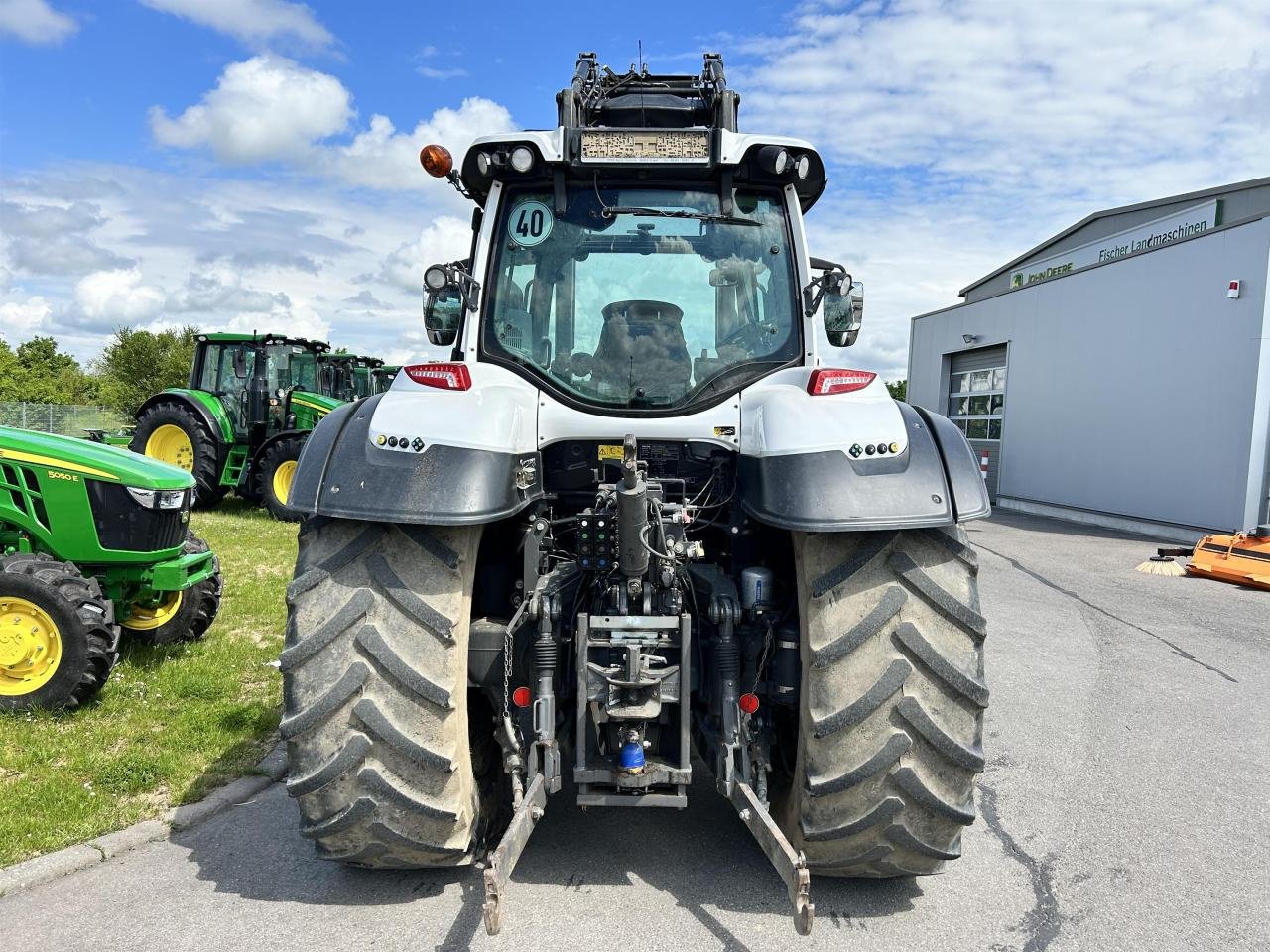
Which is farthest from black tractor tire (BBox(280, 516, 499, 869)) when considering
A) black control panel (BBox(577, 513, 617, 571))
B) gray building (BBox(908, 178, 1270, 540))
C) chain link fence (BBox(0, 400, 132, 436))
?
chain link fence (BBox(0, 400, 132, 436))

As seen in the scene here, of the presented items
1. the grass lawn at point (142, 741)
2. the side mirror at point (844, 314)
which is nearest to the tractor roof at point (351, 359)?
the grass lawn at point (142, 741)

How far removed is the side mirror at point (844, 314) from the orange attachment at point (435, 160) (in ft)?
5.30

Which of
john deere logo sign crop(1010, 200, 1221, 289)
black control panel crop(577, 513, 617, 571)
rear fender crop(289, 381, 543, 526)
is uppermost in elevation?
john deere logo sign crop(1010, 200, 1221, 289)

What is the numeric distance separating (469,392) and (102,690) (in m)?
3.43

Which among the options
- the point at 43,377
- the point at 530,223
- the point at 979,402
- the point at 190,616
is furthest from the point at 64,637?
the point at 43,377

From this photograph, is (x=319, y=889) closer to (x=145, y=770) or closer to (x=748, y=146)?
(x=145, y=770)

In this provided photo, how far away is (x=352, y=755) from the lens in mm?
2707

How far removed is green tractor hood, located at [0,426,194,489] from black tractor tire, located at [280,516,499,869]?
302 centimetres

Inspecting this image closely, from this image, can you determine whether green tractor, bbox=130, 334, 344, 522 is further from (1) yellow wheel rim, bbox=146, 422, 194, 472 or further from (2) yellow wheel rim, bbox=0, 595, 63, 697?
(2) yellow wheel rim, bbox=0, 595, 63, 697

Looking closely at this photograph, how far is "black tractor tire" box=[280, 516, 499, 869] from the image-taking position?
272 cm

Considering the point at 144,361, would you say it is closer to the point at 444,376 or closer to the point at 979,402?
the point at 979,402

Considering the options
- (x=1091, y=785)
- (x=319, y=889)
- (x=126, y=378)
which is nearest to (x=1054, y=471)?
(x=1091, y=785)

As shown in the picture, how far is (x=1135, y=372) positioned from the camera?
52.1ft

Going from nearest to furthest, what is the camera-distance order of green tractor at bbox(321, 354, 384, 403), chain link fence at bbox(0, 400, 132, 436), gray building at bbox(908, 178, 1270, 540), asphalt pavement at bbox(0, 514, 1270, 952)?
asphalt pavement at bbox(0, 514, 1270, 952) → gray building at bbox(908, 178, 1270, 540) → green tractor at bbox(321, 354, 384, 403) → chain link fence at bbox(0, 400, 132, 436)
